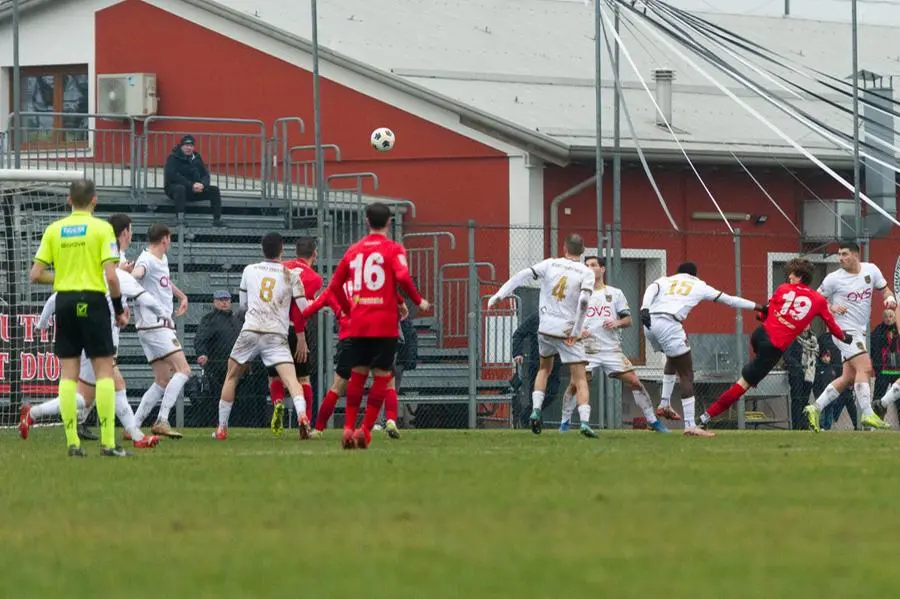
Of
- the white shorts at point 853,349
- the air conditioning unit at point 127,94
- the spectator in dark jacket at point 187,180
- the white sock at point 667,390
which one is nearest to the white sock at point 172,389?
the white sock at point 667,390

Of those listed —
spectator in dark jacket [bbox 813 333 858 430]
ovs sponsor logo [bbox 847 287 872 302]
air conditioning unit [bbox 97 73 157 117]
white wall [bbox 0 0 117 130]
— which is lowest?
spectator in dark jacket [bbox 813 333 858 430]

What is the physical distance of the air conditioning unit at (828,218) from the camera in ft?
104

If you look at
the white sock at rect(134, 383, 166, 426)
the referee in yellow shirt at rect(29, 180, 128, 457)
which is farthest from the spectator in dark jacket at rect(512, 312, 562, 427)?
the referee in yellow shirt at rect(29, 180, 128, 457)

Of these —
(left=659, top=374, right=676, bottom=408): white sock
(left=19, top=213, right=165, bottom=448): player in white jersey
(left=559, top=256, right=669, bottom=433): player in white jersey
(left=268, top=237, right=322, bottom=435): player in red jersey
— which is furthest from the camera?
(left=559, top=256, right=669, bottom=433): player in white jersey

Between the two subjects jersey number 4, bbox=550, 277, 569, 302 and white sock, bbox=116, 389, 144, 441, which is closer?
white sock, bbox=116, 389, 144, 441

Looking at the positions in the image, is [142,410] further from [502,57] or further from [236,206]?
[502,57]

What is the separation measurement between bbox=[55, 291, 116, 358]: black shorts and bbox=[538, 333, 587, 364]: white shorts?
250 inches

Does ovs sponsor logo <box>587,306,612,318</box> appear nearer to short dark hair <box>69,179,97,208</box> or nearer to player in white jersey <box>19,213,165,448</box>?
player in white jersey <box>19,213,165,448</box>

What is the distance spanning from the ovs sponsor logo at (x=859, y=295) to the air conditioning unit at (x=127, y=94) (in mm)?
13672

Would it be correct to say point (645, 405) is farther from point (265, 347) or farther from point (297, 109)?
point (297, 109)

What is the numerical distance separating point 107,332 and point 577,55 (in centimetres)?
2315

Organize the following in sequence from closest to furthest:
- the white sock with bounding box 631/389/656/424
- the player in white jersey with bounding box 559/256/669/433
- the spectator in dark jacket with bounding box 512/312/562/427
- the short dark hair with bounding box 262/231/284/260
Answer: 1. the short dark hair with bounding box 262/231/284/260
2. the white sock with bounding box 631/389/656/424
3. the player in white jersey with bounding box 559/256/669/433
4. the spectator in dark jacket with bounding box 512/312/562/427

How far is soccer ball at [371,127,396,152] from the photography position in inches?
1121

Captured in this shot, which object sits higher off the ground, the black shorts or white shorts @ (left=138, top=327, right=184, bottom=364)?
the black shorts
